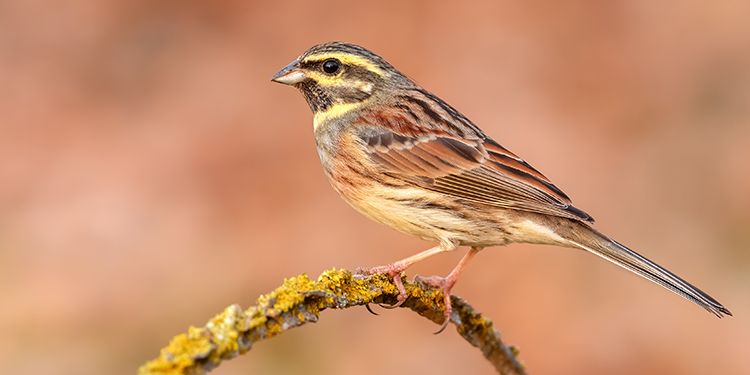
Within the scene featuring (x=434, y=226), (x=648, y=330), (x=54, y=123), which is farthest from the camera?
(x=54, y=123)

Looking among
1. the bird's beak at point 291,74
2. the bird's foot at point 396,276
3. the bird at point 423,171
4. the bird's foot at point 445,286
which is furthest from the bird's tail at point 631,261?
the bird's beak at point 291,74

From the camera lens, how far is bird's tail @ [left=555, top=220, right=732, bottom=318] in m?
4.97

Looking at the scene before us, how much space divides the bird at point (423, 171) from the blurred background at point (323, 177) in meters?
3.65

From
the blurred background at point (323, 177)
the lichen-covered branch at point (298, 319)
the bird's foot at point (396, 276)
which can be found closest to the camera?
the lichen-covered branch at point (298, 319)

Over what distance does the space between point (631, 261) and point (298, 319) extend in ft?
8.10

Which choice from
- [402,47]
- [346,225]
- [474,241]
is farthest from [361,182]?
[402,47]

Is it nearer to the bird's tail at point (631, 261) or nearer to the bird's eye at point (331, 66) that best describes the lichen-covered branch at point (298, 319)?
the bird's tail at point (631, 261)

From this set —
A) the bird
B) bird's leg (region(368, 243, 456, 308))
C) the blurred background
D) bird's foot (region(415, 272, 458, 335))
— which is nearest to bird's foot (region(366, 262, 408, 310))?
bird's leg (region(368, 243, 456, 308))

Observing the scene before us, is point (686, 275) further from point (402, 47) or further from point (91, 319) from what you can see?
point (91, 319)

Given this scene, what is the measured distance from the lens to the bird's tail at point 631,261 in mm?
4973

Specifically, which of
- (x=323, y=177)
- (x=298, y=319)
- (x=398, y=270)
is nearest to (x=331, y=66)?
(x=398, y=270)

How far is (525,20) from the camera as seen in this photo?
12430 millimetres

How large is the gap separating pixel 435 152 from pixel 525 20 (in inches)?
262

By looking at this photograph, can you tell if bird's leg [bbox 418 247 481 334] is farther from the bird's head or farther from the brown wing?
the bird's head
